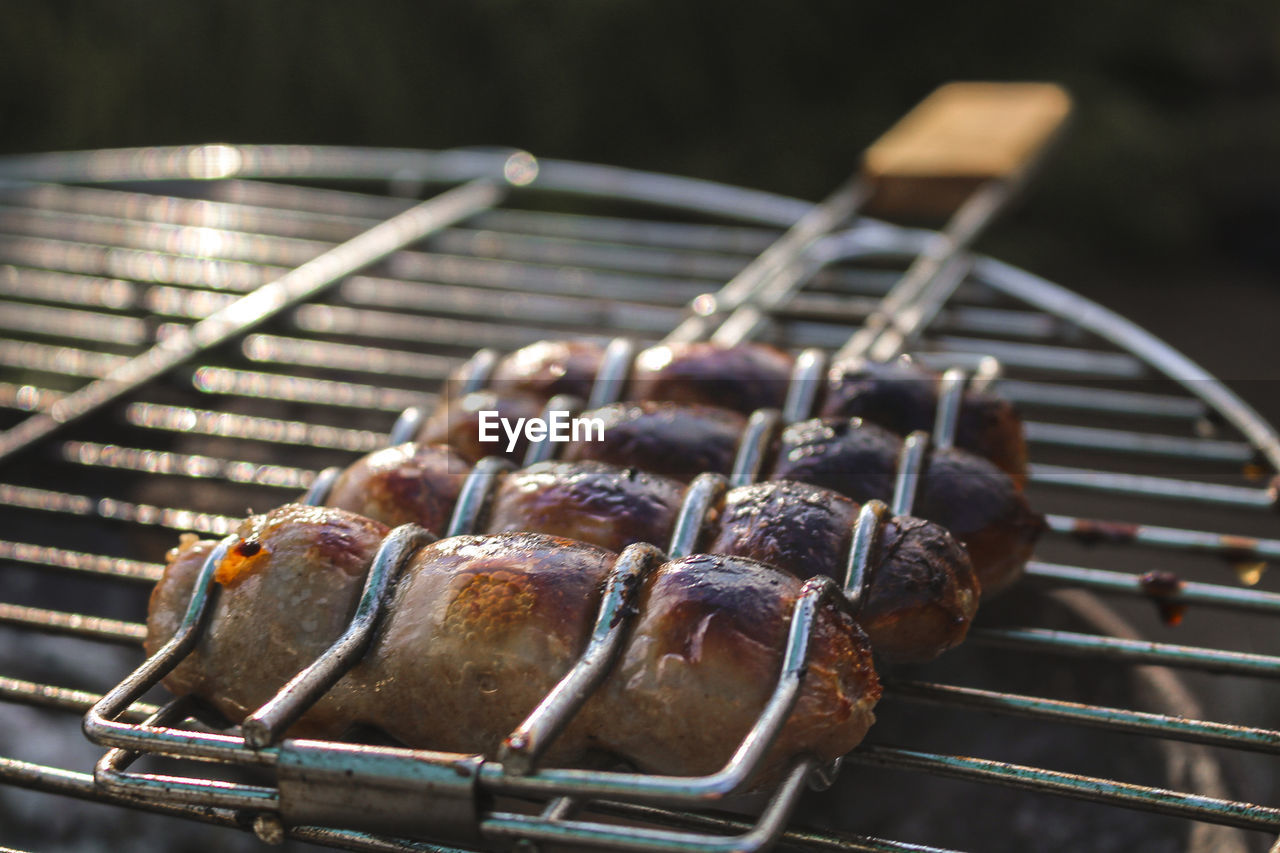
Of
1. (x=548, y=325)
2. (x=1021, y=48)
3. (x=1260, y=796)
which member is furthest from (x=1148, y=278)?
(x=1260, y=796)

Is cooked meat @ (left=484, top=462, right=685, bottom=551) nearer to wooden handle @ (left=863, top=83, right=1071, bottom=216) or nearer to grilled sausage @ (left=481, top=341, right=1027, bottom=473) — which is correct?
grilled sausage @ (left=481, top=341, right=1027, bottom=473)

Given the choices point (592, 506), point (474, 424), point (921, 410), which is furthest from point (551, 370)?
point (921, 410)

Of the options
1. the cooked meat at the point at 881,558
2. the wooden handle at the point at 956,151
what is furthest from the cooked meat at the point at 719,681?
the wooden handle at the point at 956,151

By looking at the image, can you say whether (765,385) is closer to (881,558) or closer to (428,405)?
(881,558)

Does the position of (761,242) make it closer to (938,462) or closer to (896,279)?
(896,279)

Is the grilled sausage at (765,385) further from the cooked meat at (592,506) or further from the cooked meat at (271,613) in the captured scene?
the cooked meat at (271,613)
